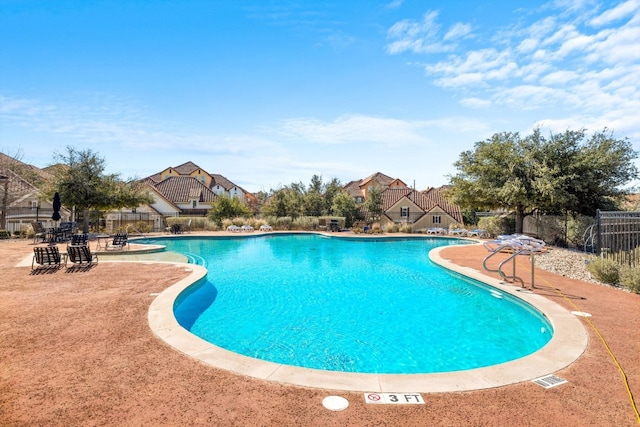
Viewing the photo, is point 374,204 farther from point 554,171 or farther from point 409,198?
point 554,171

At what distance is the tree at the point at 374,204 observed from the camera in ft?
116

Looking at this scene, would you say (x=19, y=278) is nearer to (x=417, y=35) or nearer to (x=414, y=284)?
(x=414, y=284)

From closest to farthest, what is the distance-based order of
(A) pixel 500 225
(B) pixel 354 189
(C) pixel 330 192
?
(A) pixel 500 225 → (C) pixel 330 192 → (B) pixel 354 189

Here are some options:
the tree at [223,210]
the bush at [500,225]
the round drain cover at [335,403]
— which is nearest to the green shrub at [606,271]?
the round drain cover at [335,403]

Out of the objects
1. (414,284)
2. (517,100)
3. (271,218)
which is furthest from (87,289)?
(271,218)

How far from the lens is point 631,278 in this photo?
9.50 metres

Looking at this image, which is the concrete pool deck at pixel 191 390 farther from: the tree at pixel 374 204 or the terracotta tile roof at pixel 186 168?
the terracotta tile roof at pixel 186 168

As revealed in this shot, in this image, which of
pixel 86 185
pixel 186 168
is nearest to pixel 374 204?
pixel 86 185

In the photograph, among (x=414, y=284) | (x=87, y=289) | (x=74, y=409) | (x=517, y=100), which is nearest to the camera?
(x=74, y=409)

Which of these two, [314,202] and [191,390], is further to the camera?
[314,202]

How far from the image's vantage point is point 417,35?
461 inches

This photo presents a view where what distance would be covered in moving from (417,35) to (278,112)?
378 inches

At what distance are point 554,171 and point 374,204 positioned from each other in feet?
59.3

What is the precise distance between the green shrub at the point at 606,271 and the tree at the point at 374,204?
25.0m
